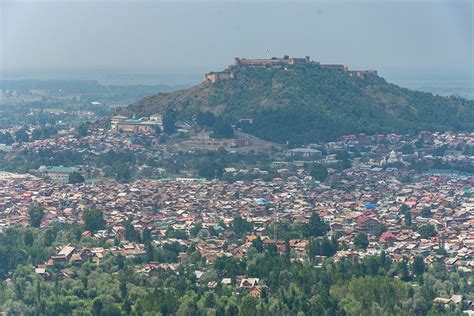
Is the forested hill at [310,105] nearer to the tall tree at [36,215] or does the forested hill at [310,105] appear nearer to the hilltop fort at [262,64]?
the hilltop fort at [262,64]

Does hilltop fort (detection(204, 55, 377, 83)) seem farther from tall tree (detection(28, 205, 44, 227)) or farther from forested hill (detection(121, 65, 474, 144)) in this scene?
tall tree (detection(28, 205, 44, 227))

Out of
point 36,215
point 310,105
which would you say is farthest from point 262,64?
point 36,215

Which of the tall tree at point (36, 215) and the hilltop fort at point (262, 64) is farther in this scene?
the hilltop fort at point (262, 64)

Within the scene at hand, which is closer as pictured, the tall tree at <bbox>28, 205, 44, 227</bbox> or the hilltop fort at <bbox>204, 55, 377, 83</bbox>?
the tall tree at <bbox>28, 205, 44, 227</bbox>

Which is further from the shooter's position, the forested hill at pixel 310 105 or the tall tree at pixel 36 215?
the forested hill at pixel 310 105

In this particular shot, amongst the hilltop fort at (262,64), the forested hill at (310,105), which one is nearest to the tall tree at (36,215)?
the forested hill at (310,105)

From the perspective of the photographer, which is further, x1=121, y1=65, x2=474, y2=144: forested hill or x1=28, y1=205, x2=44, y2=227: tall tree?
x1=121, y1=65, x2=474, y2=144: forested hill

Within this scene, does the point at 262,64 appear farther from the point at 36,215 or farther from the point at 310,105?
the point at 36,215

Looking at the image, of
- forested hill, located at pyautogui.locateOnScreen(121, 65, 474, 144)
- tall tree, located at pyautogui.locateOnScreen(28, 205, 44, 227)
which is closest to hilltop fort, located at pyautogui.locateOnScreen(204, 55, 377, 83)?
forested hill, located at pyautogui.locateOnScreen(121, 65, 474, 144)
